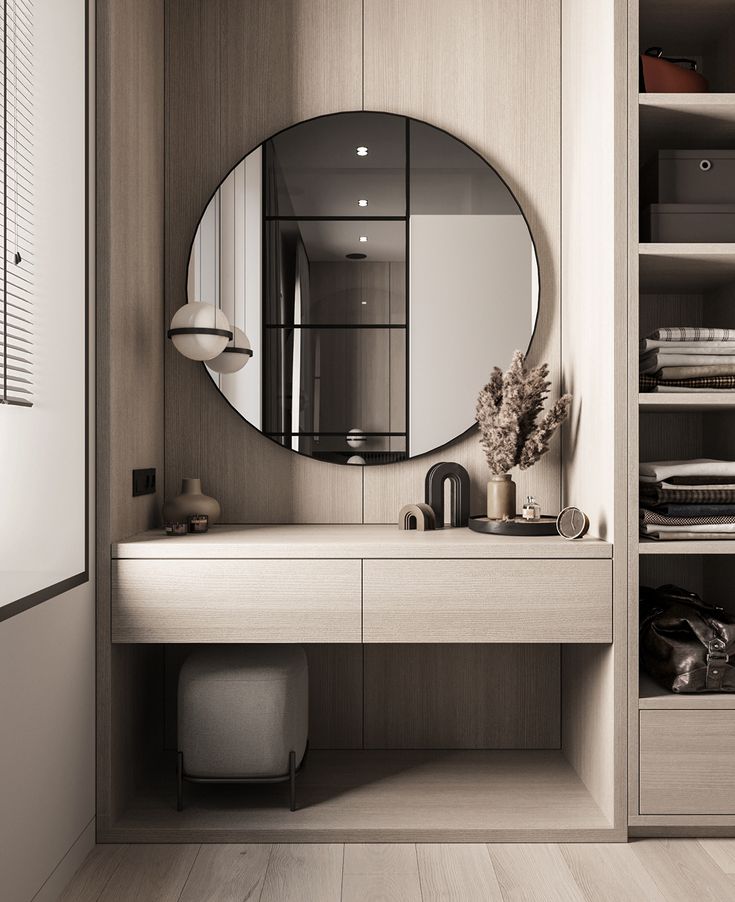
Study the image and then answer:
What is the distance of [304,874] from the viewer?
192cm

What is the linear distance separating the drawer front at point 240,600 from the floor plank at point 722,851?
3.32 feet

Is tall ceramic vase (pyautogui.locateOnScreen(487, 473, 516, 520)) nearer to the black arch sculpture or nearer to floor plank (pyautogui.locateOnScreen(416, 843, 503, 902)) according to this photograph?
the black arch sculpture

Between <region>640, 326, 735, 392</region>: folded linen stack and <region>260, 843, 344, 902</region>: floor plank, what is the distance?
1429mm

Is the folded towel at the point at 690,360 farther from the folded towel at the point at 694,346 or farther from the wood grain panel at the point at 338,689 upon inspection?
the wood grain panel at the point at 338,689

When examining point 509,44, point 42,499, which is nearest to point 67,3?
point 42,499

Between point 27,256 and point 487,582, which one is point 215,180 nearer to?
point 27,256

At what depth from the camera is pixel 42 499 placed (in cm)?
181

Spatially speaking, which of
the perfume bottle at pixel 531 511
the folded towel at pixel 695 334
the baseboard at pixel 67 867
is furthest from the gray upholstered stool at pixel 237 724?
the folded towel at pixel 695 334

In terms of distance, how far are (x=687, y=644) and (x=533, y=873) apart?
2.26 feet

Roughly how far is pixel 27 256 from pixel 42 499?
20.8 inches

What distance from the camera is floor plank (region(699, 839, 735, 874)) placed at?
194 cm

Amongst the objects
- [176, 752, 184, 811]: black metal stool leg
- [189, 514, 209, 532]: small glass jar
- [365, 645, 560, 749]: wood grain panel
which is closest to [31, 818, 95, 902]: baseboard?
[176, 752, 184, 811]: black metal stool leg

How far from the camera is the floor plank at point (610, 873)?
1.82 m

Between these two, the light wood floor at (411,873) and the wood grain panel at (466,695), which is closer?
the light wood floor at (411,873)
